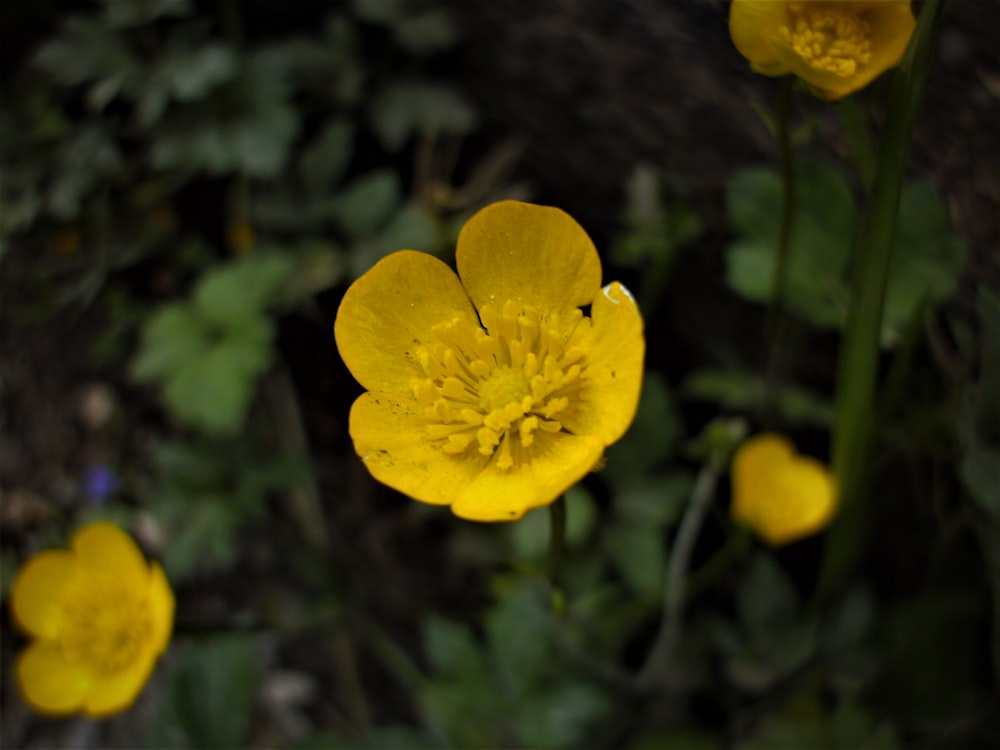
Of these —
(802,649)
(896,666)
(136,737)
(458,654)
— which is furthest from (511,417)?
(136,737)

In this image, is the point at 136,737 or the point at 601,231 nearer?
the point at 601,231

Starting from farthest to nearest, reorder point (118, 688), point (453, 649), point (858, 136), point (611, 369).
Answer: point (453, 649)
point (118, 688)
point (858, 136)
point (611, 369)

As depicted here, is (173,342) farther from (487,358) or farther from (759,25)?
(759,25)

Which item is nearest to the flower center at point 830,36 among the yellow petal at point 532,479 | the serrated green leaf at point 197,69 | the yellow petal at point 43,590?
the yellow petal at point 532,479

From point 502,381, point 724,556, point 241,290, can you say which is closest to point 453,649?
point 724,556

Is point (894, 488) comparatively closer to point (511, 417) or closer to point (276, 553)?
point (511, 417)

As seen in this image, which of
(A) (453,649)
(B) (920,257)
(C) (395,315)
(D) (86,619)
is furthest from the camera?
(A) (453,649)
